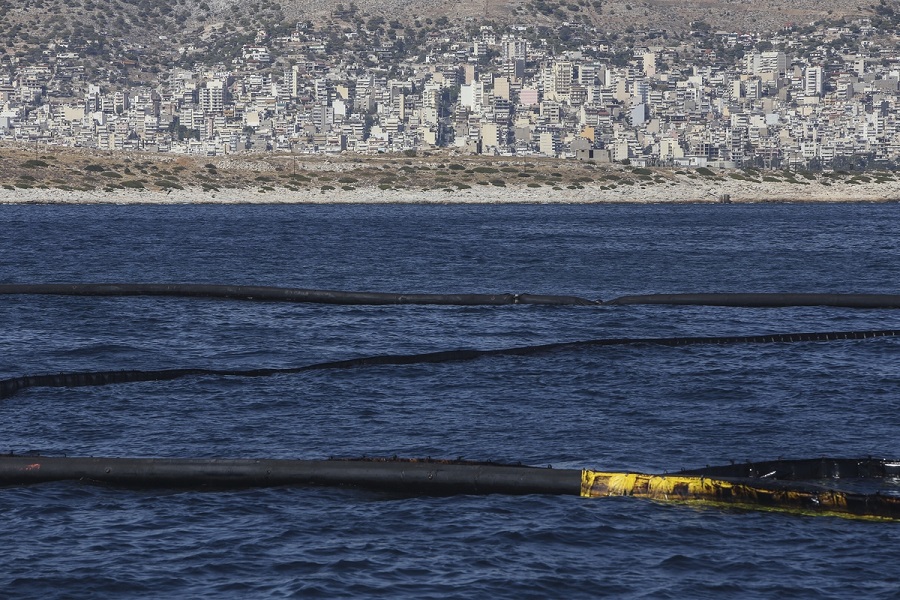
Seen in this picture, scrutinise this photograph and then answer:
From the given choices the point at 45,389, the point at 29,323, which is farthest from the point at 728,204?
the point at 45,389

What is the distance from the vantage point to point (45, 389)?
1299 inches

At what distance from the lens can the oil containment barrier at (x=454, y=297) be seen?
4978 cm

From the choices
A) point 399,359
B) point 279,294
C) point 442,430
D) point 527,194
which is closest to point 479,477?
point 442,430

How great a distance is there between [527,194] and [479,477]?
139 meters

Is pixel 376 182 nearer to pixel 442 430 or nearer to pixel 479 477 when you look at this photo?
pixel 442 430

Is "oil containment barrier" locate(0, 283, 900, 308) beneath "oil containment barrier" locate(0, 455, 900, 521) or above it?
above

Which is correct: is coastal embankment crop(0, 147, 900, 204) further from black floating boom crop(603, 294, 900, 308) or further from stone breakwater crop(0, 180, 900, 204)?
black floating boom crop(603, 294, 900, 308)

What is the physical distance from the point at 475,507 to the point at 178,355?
18.9 meters

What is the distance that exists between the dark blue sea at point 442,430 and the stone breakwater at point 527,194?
287 feet

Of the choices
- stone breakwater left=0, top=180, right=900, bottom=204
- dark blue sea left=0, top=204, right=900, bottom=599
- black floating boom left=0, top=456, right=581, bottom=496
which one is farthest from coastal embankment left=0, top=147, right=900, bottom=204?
black floating boom left=0, top=456, right=581, bottom=496

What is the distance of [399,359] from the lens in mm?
36625

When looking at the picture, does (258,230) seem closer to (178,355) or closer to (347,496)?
(178,355)

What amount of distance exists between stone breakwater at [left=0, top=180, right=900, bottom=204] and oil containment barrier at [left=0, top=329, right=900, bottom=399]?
11584cm

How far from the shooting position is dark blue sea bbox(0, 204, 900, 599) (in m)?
19.4
